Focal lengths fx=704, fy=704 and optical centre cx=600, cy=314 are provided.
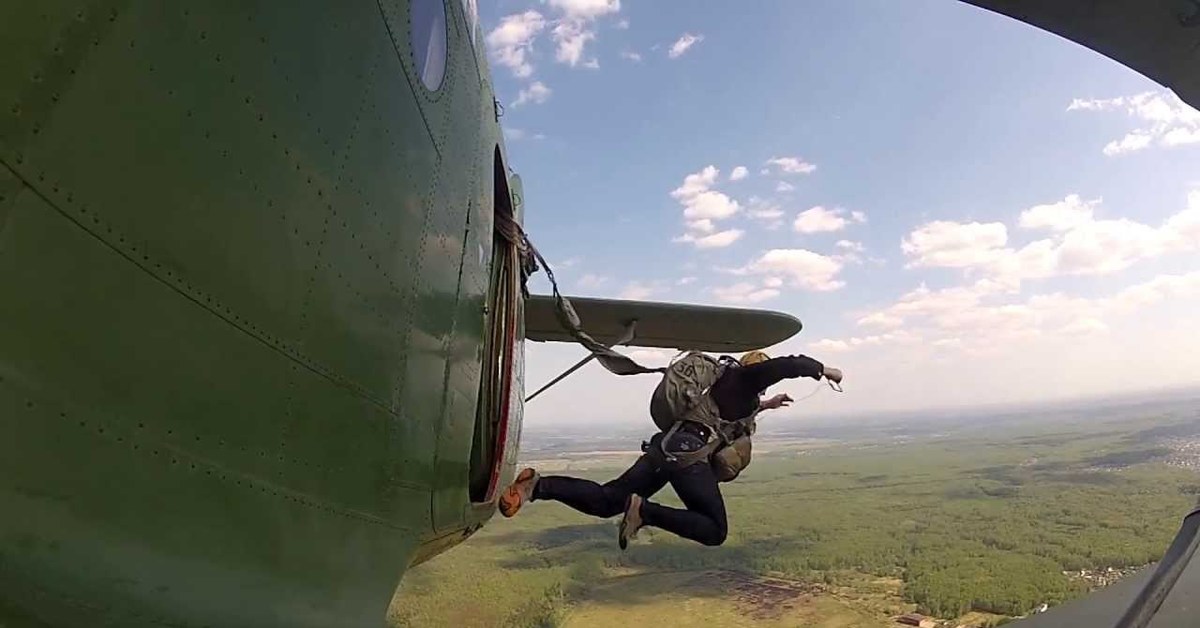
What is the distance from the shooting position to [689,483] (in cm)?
573

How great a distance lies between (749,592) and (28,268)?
28.8 m

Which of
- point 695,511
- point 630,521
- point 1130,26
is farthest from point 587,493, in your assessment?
point 1130,26

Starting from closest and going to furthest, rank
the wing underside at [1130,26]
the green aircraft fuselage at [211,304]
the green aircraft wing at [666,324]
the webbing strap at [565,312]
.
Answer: the green aircraft fuselage at [211,304]
the wing underside at [1130,26]
the webbing strap at [565,312]
the green aircraft wing at [666,324]

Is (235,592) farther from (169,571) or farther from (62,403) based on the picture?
(62,403)

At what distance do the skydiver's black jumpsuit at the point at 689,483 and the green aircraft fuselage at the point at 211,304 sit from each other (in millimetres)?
3005

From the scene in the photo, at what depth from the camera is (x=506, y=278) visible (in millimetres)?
4930

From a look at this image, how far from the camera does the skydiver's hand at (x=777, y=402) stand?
6.37m

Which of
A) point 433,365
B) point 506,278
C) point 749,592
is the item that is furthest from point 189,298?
point 749,592

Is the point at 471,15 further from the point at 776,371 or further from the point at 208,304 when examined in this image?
the point at 776,371

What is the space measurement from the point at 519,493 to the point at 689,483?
1382 mm

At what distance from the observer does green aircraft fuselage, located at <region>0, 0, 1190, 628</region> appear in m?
1.15

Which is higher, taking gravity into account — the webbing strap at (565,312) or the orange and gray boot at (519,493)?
the webbing strap at (565,312)

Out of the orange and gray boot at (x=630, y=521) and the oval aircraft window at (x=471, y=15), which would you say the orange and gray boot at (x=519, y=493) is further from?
the oval aircraft window at (x=471, y=15)

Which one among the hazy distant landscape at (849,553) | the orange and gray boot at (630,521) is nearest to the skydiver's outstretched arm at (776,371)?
the orange and gray boot at (630,521)
